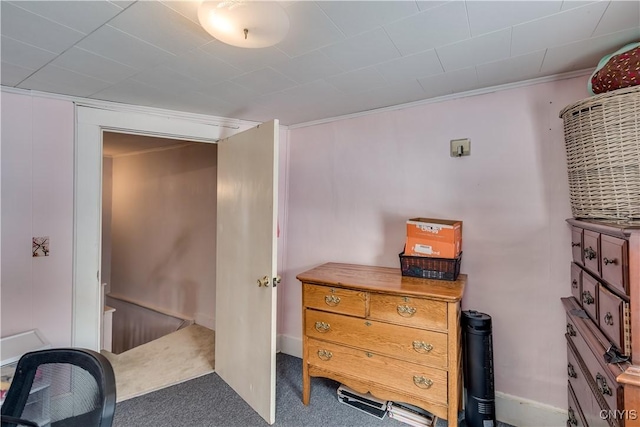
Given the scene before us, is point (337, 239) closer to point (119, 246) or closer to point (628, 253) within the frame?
point (628, 253)

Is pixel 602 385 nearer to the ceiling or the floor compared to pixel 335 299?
nearer to the floor

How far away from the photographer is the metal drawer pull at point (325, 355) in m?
2.01

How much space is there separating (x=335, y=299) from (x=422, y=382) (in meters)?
0.67

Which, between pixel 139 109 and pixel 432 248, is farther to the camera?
pixel 139 109

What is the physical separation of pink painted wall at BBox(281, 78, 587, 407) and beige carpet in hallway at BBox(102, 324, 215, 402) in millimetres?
1601

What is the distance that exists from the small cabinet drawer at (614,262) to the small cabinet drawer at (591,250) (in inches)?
2.3

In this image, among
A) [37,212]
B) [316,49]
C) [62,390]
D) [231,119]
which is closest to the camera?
[62,390]

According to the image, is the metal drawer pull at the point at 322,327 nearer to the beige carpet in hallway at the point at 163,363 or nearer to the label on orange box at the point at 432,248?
the label on orange box at the point at 432,248

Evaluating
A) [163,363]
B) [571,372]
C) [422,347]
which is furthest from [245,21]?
[163,363]

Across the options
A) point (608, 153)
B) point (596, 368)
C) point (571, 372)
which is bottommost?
point (571, 372)

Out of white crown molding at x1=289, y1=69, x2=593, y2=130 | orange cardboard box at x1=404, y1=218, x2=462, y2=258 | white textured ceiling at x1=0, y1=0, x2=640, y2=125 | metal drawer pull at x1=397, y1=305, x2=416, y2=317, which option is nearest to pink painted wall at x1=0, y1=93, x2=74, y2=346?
white textured ceiling at x1=0, y1=0, x2=640, y2=125

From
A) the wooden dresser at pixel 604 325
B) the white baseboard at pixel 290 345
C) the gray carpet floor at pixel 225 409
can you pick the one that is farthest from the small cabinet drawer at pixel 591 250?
the white baseboard at pixel 290 345

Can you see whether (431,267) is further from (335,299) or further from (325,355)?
(325,355)

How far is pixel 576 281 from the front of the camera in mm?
1573
